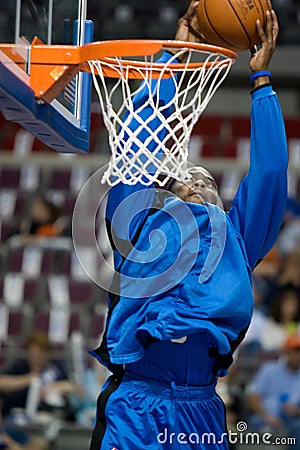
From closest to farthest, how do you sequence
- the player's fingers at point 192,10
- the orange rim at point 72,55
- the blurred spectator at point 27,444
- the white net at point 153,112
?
the orange rim at point 72,55 → the white net at point 153,112 → the player's fingers at point 192,10 → the blurred spectator at point 27,444

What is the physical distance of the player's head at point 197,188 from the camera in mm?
3416

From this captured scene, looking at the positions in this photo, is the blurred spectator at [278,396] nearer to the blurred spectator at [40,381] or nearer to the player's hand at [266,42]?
the blurred spectator at [40,381]

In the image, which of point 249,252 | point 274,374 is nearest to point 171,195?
point 249,252

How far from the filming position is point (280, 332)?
726 centimetres

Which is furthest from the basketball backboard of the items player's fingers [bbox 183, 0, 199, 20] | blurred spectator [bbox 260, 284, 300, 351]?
blurred spectator [bbox 260, 284, 300, 351]

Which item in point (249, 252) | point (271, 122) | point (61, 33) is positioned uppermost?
point (61, 33)

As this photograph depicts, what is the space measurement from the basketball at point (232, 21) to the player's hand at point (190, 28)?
0.34 feet

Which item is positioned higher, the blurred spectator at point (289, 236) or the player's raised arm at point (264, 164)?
the player's raised arm at point (264, 164)

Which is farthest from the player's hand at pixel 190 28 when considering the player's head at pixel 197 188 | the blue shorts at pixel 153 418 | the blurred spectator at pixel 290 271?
the blurred spectator at pixel 290 271

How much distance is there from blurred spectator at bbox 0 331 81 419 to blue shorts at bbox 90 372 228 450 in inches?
129

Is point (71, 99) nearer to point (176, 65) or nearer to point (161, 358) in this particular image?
point (176, 65)

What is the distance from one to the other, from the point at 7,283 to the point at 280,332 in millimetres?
2576

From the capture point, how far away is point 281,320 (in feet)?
23.7

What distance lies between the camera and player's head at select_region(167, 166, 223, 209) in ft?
11.2
